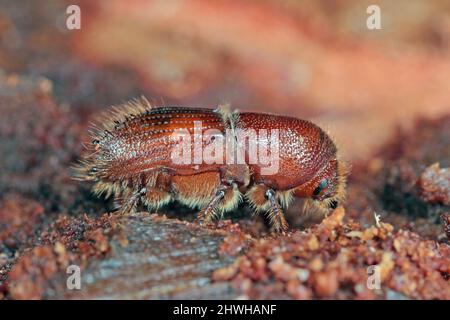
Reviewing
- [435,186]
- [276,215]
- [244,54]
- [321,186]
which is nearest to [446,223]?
[435,186]

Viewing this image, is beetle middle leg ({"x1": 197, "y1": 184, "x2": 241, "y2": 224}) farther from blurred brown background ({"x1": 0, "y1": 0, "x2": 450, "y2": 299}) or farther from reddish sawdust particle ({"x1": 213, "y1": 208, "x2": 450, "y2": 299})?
reddish sawdust particle ({"x1": 213, "y1": 208, "x2": 450, "y2": 299})

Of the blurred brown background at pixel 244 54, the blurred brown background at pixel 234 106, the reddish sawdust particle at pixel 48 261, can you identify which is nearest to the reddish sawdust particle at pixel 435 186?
the blurred brown background at pixel 234 106

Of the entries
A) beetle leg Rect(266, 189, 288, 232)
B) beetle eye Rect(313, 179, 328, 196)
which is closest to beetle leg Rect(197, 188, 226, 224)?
beetle leg Rect(266, 189, 288, 232)

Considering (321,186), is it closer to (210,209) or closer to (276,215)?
(276,215)

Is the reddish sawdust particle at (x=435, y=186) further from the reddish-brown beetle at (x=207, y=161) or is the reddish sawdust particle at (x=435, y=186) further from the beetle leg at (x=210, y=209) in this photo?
the beetle leg at (x=210, y=209)

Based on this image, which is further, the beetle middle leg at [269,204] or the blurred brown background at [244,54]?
the blurred brown background at [244,54]
